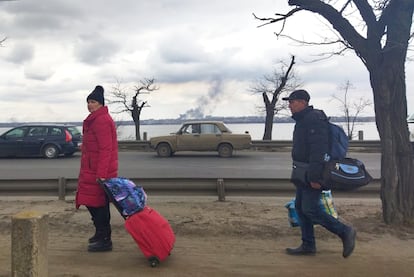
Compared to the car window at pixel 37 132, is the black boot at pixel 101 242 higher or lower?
lower

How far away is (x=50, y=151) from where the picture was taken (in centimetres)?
1861

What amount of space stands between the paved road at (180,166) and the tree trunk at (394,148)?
666 centimetres

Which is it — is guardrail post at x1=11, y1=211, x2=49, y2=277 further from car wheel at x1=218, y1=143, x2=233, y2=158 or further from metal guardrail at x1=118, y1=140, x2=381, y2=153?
metal guardrail at x1=118, y1=140, x2=381, y2=153

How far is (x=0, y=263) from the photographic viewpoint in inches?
190

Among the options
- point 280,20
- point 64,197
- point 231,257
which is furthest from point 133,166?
point 231,257

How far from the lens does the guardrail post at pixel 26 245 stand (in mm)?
3352

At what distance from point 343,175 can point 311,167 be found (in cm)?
37

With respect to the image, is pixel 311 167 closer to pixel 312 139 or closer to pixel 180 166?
pixel 312 139

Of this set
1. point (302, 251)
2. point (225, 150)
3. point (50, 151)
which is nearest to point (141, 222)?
point (302, 251)

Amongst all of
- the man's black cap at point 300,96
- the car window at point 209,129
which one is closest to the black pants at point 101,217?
the man's black cap at point 300,96

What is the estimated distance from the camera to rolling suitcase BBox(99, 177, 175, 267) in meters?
4.70

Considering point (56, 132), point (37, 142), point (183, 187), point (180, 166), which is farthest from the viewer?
point (56, 132)

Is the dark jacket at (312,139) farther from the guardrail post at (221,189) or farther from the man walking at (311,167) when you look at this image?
the guardrail post at (221,189)

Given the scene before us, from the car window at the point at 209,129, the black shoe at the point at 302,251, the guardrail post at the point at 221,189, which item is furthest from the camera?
the car window at the point at 209,129
